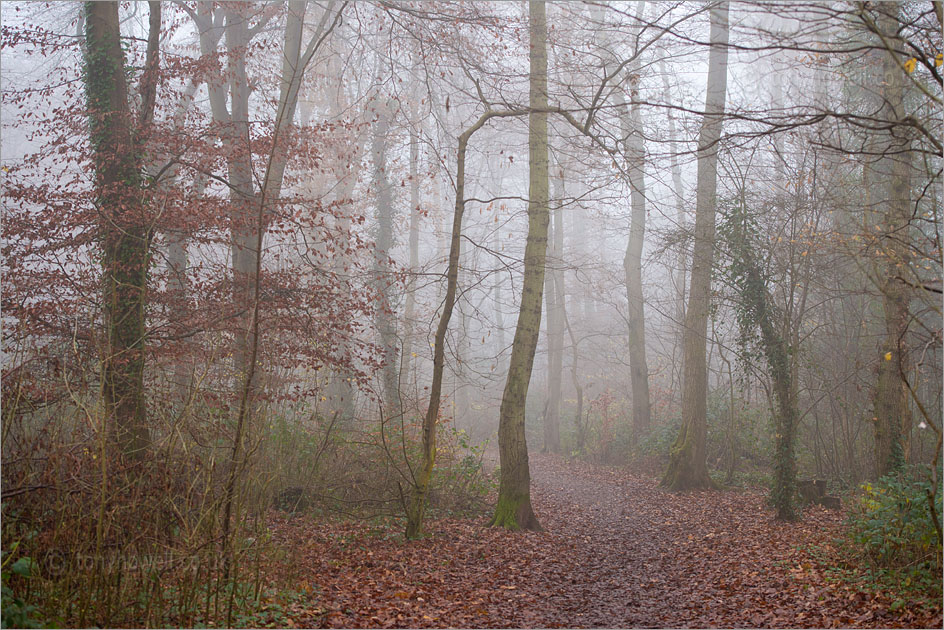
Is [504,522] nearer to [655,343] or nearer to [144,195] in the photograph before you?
[144,195]

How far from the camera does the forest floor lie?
5.02m

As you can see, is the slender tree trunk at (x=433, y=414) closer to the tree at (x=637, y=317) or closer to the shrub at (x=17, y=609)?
the shrub at (x=17, y=609)

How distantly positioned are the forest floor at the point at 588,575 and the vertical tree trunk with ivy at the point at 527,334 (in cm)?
42

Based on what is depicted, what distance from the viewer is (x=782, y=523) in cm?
855

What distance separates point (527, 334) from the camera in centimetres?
893

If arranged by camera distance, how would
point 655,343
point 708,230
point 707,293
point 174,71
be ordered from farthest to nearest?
point 655,343, point 707,293, point 708,230, point 174,71

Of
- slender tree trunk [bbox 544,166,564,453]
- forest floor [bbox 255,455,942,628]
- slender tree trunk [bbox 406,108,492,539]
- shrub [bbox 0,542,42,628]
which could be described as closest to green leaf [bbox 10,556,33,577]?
shrub [bbox 0,542,42,628]

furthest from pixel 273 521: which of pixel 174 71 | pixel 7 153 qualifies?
pixel 7 153

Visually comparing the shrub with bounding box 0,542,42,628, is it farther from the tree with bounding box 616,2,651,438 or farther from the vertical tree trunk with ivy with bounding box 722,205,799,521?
the tree with bounding box 616,2,651,438

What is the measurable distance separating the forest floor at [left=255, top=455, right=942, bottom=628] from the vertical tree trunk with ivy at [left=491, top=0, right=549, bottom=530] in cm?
42

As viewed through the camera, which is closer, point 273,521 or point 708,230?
point 273,521

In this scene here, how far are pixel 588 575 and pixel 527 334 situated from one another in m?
3.28

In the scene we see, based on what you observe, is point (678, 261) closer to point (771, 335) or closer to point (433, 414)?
point (771, 335)

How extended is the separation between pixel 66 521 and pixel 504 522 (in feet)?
17.3
